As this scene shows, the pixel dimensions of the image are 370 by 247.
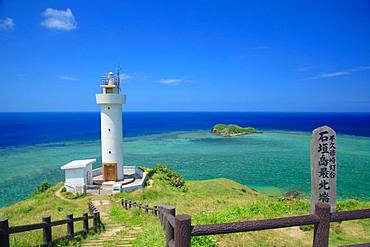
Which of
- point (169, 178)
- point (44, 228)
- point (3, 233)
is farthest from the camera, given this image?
point (169, 178)

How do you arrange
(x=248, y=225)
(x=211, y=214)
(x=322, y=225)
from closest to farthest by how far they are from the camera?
(x=248, y=225)
(x=322, y=225)
(x=211, y=214)

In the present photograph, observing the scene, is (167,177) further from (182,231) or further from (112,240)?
(182,231)

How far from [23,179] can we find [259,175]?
26420 mm

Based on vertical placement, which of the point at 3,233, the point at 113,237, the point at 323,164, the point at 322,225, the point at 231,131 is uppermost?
the point at 322,225

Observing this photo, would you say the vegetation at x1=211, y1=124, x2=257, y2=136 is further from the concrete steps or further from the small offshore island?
the concrete steps

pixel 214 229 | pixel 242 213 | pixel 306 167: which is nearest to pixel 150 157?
pixel 306 167

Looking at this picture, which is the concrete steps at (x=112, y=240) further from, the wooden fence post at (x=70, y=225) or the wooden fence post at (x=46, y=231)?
the wooden fence post at (x=46, y=231)

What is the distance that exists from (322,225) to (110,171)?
19.3 meters

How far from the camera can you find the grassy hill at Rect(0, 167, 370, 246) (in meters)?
6.63

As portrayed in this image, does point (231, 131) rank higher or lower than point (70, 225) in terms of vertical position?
lower

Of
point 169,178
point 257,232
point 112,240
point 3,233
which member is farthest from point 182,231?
point 169,178

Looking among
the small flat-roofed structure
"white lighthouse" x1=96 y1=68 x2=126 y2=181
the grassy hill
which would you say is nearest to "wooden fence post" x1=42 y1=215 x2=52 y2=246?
the grassy hill

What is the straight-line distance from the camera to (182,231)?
2.82 m

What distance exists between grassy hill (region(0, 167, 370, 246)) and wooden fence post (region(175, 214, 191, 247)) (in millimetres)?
2899
